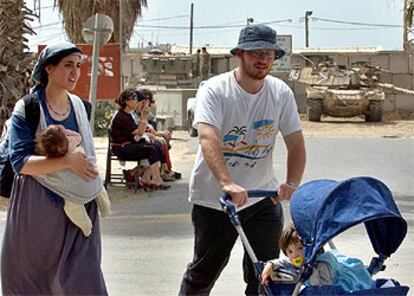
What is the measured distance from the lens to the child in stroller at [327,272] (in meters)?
3.80

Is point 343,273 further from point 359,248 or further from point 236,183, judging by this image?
point 359,248

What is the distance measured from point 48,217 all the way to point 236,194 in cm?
95

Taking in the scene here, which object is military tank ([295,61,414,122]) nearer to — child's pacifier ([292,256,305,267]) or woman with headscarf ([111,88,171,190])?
woman with headscarf ([111,88,171,190])

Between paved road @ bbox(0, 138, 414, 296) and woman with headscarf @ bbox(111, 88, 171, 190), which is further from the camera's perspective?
woman with headscarf @ bbox(111, 88, 171, 190)

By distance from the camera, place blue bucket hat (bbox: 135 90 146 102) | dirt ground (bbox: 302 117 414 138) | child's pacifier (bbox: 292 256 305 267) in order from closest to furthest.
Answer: child's pacifier (bbox: 292 256 305 267) → blue bucket hat (bbox: 135 90 146 102) → dirt ground (bbox: 302 117 414 138)

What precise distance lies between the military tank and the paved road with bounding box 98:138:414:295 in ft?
42.8

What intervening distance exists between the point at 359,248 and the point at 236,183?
3.44 meters

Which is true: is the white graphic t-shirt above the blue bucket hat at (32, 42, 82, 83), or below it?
below

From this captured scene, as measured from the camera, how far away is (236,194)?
4410 mm

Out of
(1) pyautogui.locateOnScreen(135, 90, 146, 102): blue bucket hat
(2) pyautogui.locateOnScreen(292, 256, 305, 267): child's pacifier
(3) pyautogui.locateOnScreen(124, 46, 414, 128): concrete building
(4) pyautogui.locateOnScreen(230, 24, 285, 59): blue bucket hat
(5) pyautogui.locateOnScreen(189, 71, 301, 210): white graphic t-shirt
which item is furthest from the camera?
(3) pyautogui.locateOnScreen(124, 46, 414, 128): concrete building

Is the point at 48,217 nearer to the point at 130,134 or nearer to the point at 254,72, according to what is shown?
the point at 254,72

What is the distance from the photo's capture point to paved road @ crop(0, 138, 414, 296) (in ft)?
22.4

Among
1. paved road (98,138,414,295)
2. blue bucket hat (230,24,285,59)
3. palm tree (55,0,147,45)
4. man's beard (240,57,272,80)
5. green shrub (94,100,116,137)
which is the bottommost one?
paved road (98,138,414,295)

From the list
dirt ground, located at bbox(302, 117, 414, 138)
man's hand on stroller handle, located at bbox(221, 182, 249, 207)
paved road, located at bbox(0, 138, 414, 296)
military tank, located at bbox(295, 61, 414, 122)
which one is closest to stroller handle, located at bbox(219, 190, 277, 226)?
man's hand on stroller handle, located at bbox(221, 182, 249, 207)
